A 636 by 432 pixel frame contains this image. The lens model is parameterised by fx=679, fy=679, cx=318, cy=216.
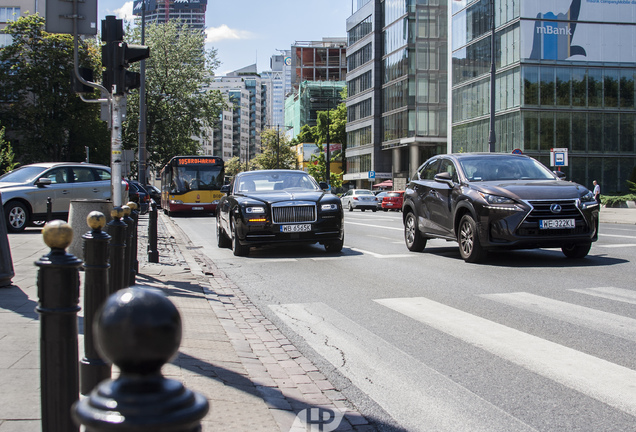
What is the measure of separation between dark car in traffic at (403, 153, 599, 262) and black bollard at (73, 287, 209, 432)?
9.07 metres

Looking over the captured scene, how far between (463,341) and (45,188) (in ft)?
49.2

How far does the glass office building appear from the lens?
4759 centimetres

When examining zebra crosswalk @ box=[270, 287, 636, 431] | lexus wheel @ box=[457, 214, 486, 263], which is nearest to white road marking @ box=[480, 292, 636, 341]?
zebra crosswalk @ box=[270, 287, 636, 431]

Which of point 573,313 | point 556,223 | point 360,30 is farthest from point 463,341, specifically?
point 360,30

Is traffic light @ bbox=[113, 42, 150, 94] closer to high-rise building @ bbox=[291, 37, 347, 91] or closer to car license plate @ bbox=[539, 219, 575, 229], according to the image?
car license plate @ bbox=[539, 219, 575, 229]

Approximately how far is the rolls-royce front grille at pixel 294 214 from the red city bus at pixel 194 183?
928 inches

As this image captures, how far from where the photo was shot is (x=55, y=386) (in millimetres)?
2271

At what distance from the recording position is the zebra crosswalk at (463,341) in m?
3.70

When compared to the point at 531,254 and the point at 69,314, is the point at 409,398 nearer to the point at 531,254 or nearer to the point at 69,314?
the point at 69,314

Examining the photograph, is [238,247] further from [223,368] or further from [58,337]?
[58,337]

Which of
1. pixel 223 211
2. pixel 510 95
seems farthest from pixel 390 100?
Answer: pixel 223 211

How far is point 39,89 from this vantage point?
183 feet

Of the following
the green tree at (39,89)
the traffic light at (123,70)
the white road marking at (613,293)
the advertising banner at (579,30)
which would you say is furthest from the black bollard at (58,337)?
the green tree at (39,89)

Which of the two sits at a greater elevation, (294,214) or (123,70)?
(123,70)
